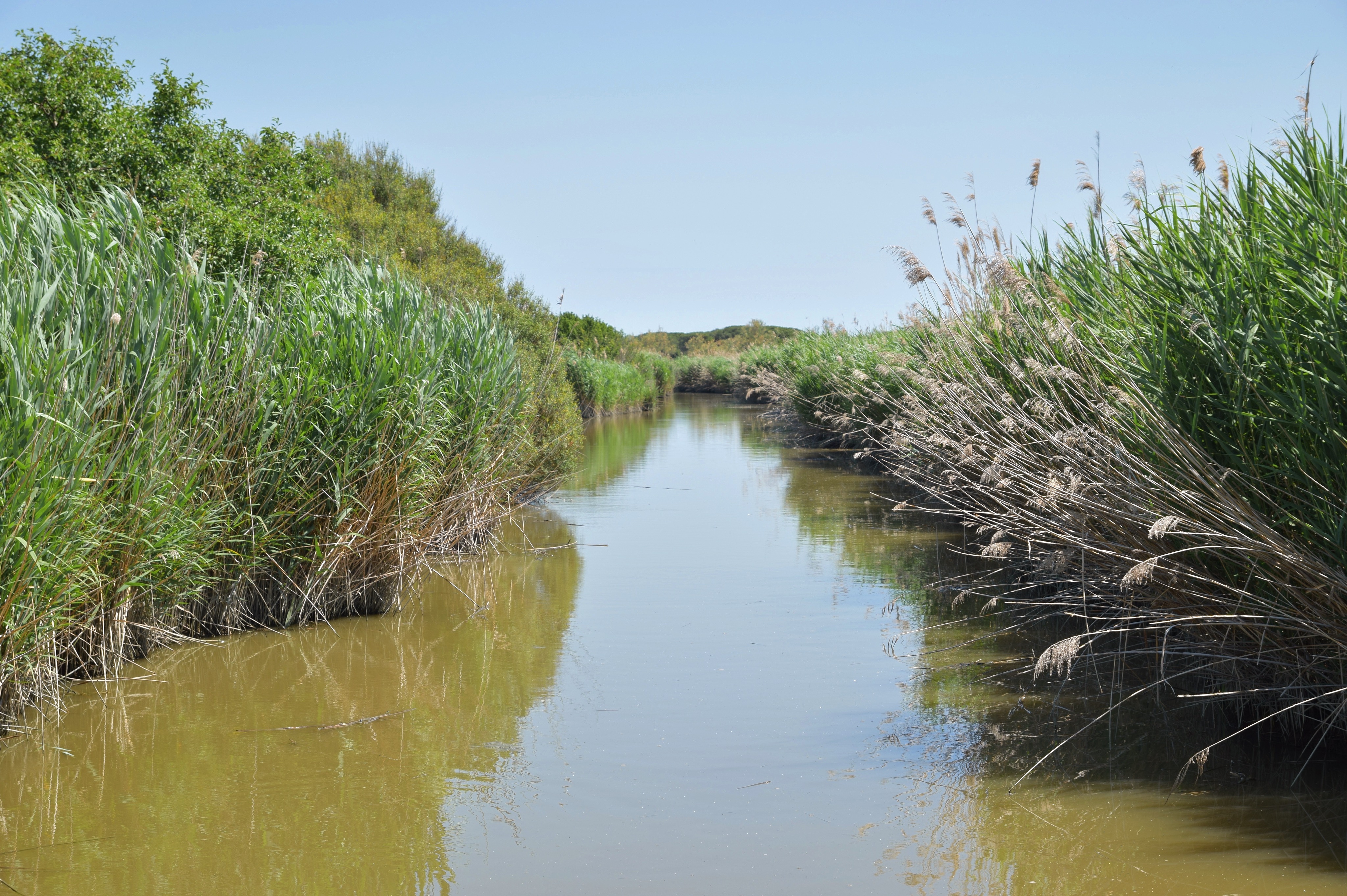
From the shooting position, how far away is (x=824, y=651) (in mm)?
6168

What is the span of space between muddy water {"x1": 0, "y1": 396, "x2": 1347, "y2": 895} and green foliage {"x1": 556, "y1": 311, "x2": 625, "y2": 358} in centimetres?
2076

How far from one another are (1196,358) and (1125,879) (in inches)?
87.8

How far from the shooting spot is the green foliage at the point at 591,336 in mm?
29995

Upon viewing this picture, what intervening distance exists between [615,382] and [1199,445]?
2563 cm

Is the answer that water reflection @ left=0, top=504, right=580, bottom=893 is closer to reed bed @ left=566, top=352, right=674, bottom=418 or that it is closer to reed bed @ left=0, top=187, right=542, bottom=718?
reed bed @ left=0, top=187, right=542, bottom=718

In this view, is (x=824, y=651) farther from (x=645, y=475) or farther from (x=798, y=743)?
(x=645, y=475)

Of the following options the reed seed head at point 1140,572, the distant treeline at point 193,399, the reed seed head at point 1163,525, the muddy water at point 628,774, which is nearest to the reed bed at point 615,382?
the distant treeline at point 193,399

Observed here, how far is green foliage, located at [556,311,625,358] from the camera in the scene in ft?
98.4

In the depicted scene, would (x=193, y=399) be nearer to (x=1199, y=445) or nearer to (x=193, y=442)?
(x=193, y=442)

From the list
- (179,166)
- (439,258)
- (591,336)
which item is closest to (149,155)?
(179,166)

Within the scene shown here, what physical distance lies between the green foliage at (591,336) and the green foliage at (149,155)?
16496mm

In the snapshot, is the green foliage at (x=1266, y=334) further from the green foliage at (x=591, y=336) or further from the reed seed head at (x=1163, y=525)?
the green foliage at (x=591, y=336)

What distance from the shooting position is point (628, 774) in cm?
434

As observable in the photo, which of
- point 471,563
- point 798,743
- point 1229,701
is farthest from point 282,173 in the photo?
point 1229,701
